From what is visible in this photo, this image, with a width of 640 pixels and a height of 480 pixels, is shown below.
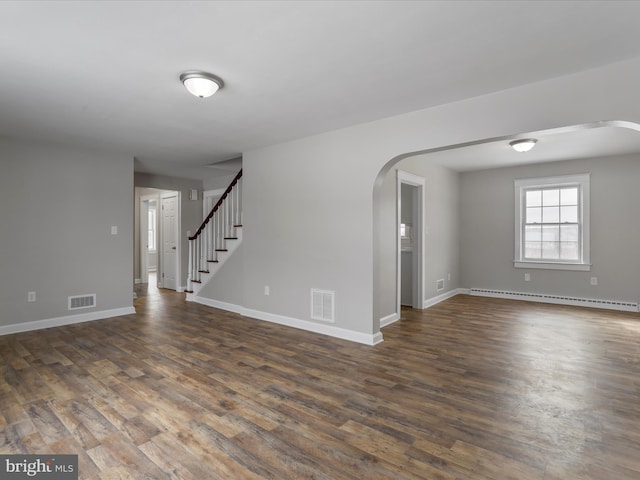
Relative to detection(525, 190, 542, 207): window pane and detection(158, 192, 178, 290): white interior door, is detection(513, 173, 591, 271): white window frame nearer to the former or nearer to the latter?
detection(525, 190, 542, 207): window pane

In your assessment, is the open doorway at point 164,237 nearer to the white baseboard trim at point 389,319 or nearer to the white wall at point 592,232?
the white baseboard trim at point 389,319

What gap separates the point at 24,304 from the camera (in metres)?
4.60

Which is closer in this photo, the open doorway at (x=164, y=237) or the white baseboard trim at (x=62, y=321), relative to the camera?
the white baseboard trim at (x=62, y=321)

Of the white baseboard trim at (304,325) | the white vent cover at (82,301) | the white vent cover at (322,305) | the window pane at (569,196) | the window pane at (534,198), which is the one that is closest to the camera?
the white baseboard trim at (304,325)

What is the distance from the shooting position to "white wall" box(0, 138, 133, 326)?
4512 mm

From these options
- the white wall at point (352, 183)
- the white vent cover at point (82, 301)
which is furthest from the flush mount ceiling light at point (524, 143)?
the white vent cover at point (82, 301)

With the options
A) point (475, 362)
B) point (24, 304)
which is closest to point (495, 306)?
point (475, 362)

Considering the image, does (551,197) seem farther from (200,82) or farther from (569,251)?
A: (200,82)

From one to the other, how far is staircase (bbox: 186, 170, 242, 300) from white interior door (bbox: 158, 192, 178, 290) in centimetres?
128

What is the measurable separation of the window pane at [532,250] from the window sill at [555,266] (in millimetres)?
176

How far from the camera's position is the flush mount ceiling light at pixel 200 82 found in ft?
8.89

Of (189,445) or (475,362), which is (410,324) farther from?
(189,445)

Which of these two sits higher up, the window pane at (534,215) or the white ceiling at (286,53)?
the white ceiling at (286,53)

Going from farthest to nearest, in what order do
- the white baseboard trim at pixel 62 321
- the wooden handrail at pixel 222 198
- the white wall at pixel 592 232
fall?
1. the wooden handrail at pixel 222 198
2. the white wall at pixel 592 232
3. the white baseboard trim at pixel 62 321
